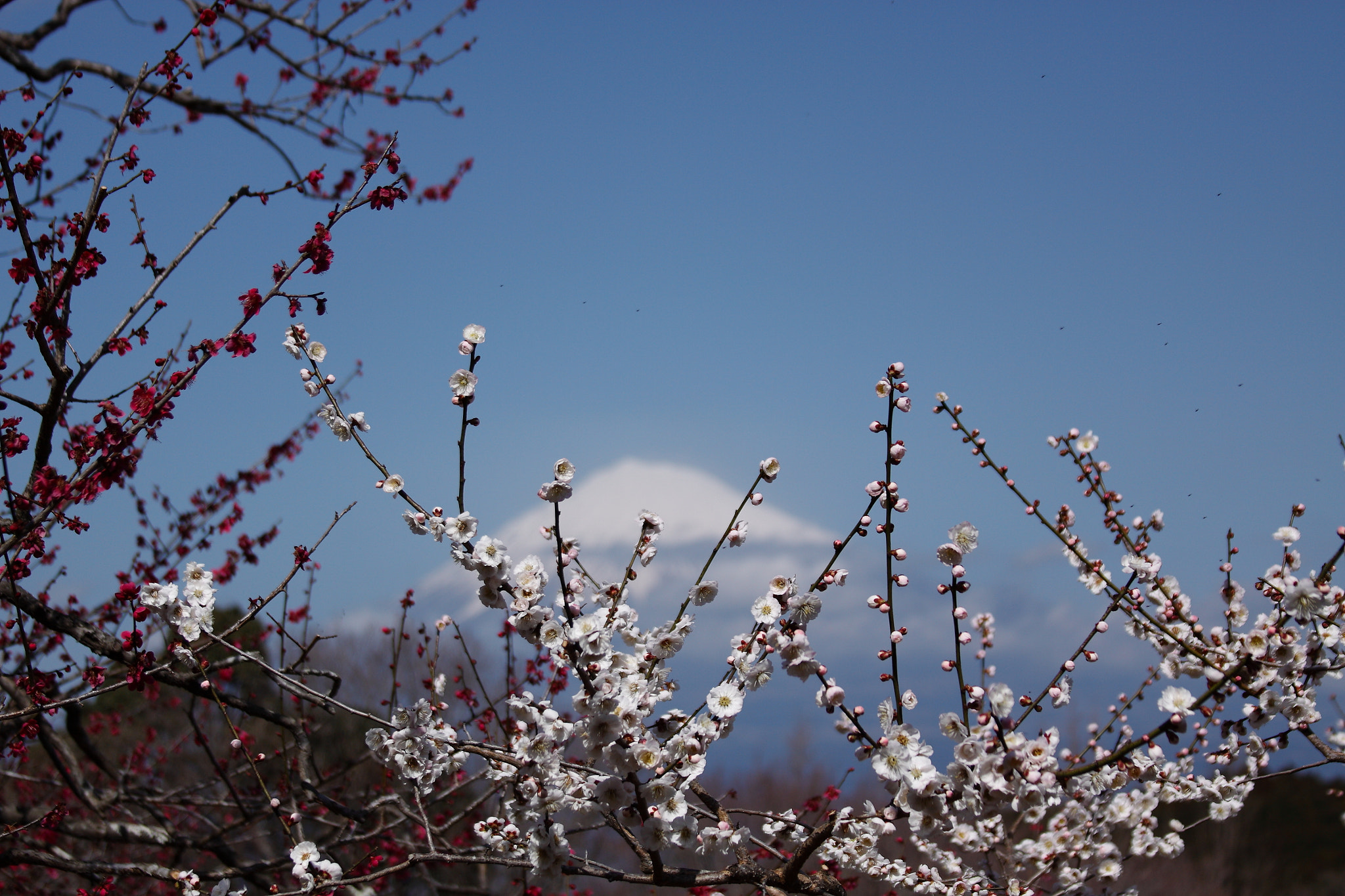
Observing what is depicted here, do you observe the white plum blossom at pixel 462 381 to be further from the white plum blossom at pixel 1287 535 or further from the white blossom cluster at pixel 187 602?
the white plum blossom at pixel 1287 535

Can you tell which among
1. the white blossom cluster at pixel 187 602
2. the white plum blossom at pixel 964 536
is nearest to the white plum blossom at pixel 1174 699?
the white plum blossom at pixel 964 536

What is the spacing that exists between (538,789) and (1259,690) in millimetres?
2543

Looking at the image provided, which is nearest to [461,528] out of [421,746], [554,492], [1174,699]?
[554,492]

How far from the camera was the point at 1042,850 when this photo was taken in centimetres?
327

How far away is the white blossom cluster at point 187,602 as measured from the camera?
126 inches

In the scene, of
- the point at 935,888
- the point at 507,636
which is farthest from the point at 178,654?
the point at 935,888

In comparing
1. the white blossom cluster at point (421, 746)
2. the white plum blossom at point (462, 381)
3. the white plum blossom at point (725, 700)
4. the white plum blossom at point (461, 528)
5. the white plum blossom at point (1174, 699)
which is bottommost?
the white plum blossom at point (1174, 699)

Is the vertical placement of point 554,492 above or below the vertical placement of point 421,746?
above

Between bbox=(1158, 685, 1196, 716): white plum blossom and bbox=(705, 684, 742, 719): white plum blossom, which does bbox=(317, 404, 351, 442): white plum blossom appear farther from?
bbox=(1158, 685, 1196, 716): white plum blossom

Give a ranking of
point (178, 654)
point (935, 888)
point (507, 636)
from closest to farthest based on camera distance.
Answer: point (178, 654), point (935, 888), point (507, 636)

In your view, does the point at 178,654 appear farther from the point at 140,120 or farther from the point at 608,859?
the point at 608,859

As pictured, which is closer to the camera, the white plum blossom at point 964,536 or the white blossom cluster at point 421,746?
the white plum blossom at point 964,536

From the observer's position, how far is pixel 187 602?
131 inches

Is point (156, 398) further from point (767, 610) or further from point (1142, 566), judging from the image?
point (1142, 566)
